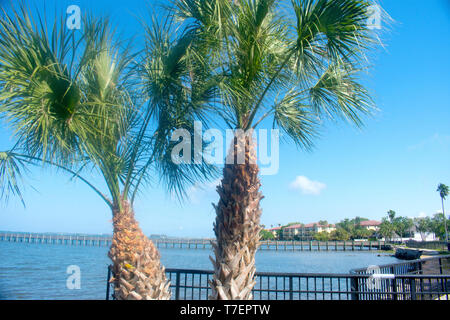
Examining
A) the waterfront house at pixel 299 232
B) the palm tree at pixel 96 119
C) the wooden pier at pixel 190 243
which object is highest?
the palm tree at pixel 96 119

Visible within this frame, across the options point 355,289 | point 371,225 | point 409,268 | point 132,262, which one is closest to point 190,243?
point 371,225

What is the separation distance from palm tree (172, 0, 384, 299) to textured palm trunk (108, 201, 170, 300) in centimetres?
80

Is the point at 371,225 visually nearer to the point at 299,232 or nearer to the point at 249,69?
the point at 299,232

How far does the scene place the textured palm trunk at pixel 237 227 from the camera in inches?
154

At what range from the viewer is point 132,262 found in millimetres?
4082

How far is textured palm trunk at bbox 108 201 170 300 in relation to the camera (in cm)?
404

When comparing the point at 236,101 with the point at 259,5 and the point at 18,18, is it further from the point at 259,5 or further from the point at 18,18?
→ the point at 18,18

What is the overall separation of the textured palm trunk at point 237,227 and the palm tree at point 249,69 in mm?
11

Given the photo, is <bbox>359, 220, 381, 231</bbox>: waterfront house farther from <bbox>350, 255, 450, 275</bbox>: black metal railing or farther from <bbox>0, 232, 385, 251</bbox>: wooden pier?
<bbox>350, 255, 450, 275</bbox>: black metal railing

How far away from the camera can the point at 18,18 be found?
130 inches

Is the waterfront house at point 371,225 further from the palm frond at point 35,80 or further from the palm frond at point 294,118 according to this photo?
the palm frond at point 35,80

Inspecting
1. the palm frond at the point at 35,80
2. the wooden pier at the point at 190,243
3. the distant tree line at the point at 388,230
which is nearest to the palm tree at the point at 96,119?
the palm frond at the point at 35,80

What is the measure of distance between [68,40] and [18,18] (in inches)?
19.1
